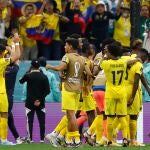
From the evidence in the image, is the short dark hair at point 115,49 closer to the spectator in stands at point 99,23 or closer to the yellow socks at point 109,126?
the yellow socks at point 109,126

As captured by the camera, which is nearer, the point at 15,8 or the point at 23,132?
the point at 23,132

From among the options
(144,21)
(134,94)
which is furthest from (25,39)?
(134,94)

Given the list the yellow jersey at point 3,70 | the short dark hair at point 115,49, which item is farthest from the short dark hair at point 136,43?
the yellow jersey at point 3,70

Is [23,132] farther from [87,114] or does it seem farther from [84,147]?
[84,147]

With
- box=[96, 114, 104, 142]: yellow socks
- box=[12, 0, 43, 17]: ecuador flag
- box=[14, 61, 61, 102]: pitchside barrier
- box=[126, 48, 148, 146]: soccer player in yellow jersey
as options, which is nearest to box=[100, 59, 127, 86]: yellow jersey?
box=[126, 48, 148, 146]: soccer player in yellow jersey

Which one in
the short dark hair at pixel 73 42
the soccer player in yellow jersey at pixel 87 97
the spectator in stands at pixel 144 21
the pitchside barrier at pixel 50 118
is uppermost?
the short dark hair at pixel 73 42

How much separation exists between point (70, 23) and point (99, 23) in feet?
2.48

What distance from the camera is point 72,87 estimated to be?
19.2m

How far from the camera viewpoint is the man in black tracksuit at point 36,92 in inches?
844

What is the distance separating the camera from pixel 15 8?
1028 inches

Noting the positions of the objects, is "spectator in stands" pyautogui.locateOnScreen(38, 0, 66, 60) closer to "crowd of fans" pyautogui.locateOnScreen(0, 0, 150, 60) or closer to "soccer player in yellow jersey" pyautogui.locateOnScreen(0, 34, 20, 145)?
"crowd of fans" pyautogui.locateOnScreen(0, 0, 150, 60)

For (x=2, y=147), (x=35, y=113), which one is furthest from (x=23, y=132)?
(x=2, y=147)

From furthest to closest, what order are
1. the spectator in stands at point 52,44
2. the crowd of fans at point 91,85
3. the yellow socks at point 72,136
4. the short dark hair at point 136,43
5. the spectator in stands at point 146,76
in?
the spectator in stands at point 52,44, the spectator in stands at point 146,76, the short dark hair at point 136,43, the yellow socks at point 72,136, the crowd of fans at point 91,85

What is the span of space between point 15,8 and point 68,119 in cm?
747
